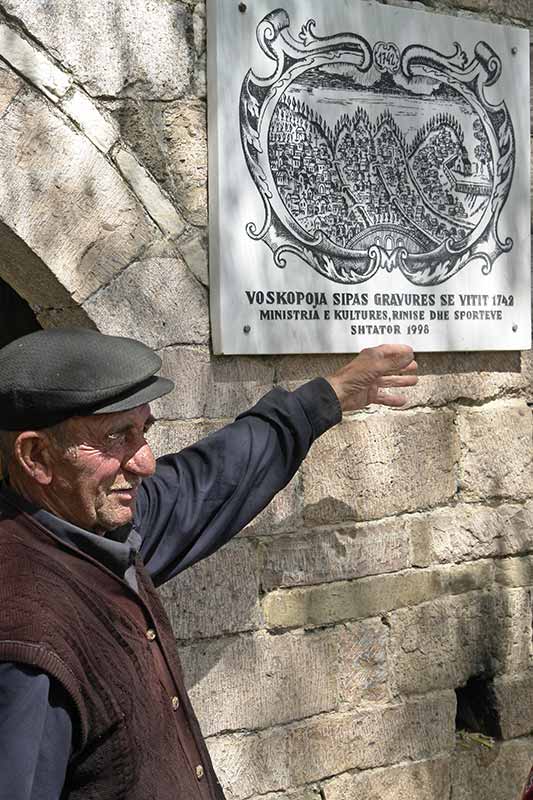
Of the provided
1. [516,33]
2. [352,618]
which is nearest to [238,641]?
[352,618]

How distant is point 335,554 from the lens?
3.39 metres

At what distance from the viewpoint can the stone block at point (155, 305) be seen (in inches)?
118

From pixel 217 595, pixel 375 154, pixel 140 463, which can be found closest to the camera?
pixel 140 463

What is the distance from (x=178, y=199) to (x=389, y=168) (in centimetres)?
71

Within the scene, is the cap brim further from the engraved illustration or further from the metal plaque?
the engraved illustration

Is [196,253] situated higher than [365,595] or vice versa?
[196,253]

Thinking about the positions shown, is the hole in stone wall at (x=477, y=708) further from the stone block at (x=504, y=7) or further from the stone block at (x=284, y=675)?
the stone block at (x=504, y=7)

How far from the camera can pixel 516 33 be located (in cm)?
366

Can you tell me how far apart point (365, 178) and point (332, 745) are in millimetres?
1741

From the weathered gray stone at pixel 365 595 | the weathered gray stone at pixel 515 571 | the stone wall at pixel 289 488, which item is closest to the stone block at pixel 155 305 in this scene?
the stone wall at pixel 289 488

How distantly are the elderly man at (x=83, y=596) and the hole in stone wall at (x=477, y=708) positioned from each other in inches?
65.3

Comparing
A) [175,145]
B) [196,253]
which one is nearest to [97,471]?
[196,253]

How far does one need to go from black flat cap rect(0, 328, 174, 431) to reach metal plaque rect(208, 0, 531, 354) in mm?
1023

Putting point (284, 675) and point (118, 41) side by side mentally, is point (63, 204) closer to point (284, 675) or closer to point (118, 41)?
point (118, 41)
